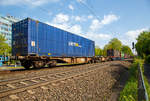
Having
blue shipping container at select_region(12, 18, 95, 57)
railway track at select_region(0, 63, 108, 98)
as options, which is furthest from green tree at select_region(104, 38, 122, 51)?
railway track at select_region(0, 63, 108, 98)

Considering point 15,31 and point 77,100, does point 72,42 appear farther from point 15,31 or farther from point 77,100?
point 77,100

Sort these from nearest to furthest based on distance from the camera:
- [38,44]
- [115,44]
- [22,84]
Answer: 1. [22,84]
2. [38,44]
3. [115,44]

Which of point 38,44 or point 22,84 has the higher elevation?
point 38,44

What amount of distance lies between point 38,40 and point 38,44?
0.40 m

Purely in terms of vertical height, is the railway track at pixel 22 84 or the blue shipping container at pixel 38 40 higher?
the blue shipping container at pixel 38 40

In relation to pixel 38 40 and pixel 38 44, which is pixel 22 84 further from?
pixel 38 40

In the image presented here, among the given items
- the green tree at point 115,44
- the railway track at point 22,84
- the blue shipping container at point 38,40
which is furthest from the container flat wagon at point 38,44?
the green tree at point 115,44

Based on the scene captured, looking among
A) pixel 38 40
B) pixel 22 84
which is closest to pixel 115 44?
pixel 38 40

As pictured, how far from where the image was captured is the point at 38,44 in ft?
30.8

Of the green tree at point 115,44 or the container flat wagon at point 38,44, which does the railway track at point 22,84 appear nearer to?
the container flat wagon at point 38,44

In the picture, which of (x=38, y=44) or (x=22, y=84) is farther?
(x=38, y=44)

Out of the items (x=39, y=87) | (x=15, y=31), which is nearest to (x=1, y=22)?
(x=15, y=31)

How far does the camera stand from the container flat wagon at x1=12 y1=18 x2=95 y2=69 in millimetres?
8802

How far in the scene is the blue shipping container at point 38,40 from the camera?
884 cm
